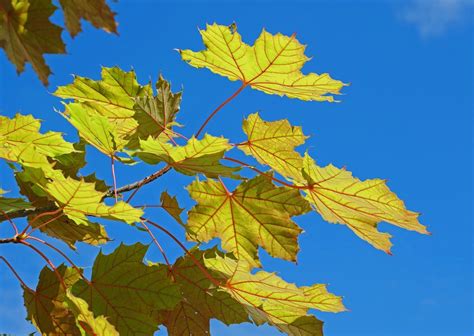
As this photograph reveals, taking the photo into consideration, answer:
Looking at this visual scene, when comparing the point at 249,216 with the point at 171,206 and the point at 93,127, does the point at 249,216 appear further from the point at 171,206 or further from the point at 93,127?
the point at 93,127

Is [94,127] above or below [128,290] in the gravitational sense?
above

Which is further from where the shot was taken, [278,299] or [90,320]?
[278,299]

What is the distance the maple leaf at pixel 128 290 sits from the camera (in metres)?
2.02

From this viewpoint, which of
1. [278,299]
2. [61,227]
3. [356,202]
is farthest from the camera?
[61,227]

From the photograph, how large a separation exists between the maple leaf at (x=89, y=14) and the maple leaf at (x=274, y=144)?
0.92m

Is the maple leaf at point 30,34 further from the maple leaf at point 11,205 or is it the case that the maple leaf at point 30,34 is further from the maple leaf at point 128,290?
the maple leaf at point 128,290

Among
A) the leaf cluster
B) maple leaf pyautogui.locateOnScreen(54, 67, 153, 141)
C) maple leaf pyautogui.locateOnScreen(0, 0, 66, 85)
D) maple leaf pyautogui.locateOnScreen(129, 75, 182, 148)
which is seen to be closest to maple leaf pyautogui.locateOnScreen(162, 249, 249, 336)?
the leaf cluster

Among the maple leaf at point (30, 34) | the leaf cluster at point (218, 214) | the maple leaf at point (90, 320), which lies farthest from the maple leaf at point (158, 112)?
the maple leaf at point (30, 34)

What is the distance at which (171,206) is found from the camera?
2.16m

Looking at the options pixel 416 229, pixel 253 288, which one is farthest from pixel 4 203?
pixel 416 229

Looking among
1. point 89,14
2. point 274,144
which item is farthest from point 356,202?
point 89,14

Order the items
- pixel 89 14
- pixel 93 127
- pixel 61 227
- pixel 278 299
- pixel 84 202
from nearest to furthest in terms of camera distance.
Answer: pixel 84 202, pixel 93 127, pixel 278 299, pixel 61 227, pixel 89 14

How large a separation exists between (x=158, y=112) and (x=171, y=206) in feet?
1.10

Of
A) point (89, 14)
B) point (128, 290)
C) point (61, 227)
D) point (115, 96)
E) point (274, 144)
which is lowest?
point (128, 290)
